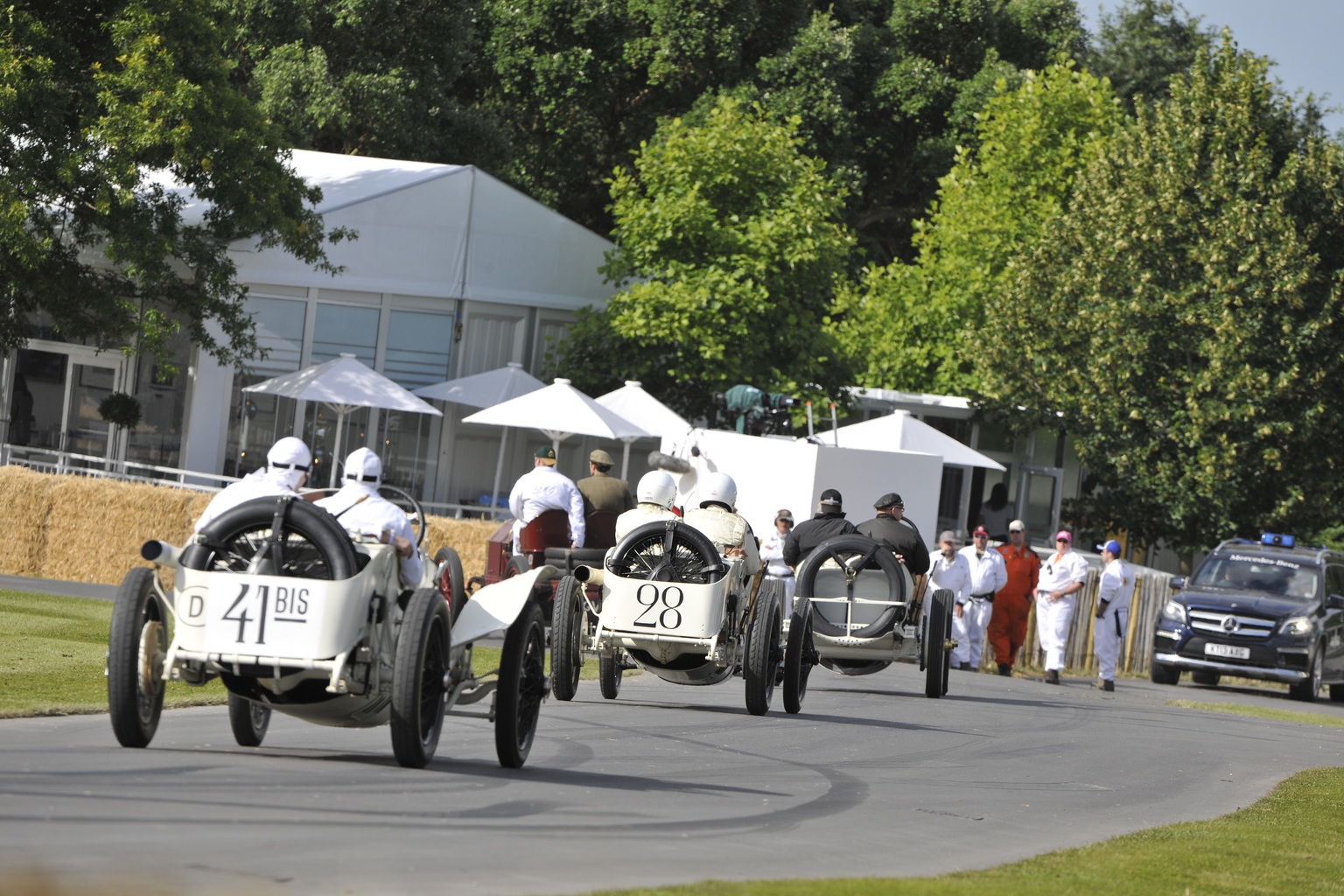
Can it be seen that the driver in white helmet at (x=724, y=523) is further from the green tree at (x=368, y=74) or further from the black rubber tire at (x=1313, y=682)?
the green tree at (x=368, y=74)

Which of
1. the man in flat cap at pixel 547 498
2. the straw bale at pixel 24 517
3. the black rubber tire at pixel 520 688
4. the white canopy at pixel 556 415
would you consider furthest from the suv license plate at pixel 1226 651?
the black rubber tire at pixel 520 688

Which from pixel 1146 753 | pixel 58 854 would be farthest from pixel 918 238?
pixel 58 854

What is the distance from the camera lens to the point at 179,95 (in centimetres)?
2606

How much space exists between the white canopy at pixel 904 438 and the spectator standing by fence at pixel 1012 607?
548 cm

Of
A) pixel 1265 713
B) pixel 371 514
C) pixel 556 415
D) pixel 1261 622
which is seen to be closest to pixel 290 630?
pixel 371 514

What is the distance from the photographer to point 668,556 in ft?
45.1

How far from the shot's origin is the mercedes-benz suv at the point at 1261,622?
25625 mm

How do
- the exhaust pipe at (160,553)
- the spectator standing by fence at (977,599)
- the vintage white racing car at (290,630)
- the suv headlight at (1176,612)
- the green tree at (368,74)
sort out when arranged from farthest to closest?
1. the green tree at (368,74)
2. the suv headlight at (1176,612)
3. the spectator standing by fence at (977,599)
4. the vintage white racing car at (290,630)
5. the exhaust pipe at (160,553)

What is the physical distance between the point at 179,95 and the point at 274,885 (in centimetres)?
2147

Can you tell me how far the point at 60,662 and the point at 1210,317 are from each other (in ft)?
77.5

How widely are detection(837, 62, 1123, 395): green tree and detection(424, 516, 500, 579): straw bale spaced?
19.0 meters

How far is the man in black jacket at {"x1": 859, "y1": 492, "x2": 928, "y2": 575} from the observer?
17109 millimetres

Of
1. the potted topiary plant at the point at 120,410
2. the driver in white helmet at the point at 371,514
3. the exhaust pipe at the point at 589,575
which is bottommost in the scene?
the exhaust pipe at the point at 589,575

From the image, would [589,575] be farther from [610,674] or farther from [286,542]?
[286,542]
